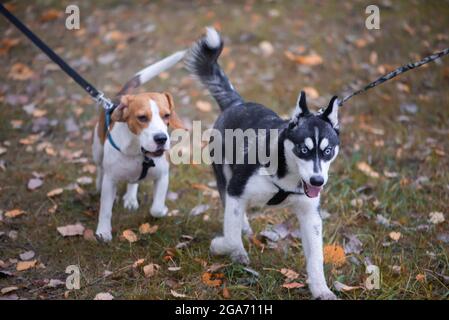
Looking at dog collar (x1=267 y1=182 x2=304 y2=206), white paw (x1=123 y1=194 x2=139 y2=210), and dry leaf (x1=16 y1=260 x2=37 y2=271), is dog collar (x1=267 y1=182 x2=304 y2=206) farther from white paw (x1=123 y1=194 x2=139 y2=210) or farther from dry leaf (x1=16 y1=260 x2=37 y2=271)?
dry leaf (x1=16 y1=260 x2=37 y2=271)

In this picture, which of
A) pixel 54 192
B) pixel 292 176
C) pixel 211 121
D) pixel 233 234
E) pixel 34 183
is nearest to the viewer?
pixel 292 176

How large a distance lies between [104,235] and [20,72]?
403 centimetres

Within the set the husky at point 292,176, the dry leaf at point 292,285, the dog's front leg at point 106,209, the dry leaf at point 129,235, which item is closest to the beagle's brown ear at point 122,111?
the dog's front leg at point 106,209

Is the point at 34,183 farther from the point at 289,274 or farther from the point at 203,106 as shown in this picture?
the point at 289,274

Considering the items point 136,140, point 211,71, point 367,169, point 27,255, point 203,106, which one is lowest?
point 27,255

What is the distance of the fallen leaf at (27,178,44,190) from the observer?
480cm

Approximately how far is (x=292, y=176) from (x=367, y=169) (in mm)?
2059

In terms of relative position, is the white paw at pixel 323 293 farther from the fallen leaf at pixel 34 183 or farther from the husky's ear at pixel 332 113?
the fallen leaf at pixel 34 183

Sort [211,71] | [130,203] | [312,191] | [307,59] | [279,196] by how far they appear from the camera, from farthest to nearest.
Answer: [307,59] → [130,203] → [211,71] → [279,196] → [312,191]

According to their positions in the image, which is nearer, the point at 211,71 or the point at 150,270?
the point at 150,270

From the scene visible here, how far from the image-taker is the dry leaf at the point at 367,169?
5098mm

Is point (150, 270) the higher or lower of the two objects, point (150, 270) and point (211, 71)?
the lower

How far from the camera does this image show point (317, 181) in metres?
3.04

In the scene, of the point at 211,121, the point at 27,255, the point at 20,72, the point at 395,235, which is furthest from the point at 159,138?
the point at 20,72
